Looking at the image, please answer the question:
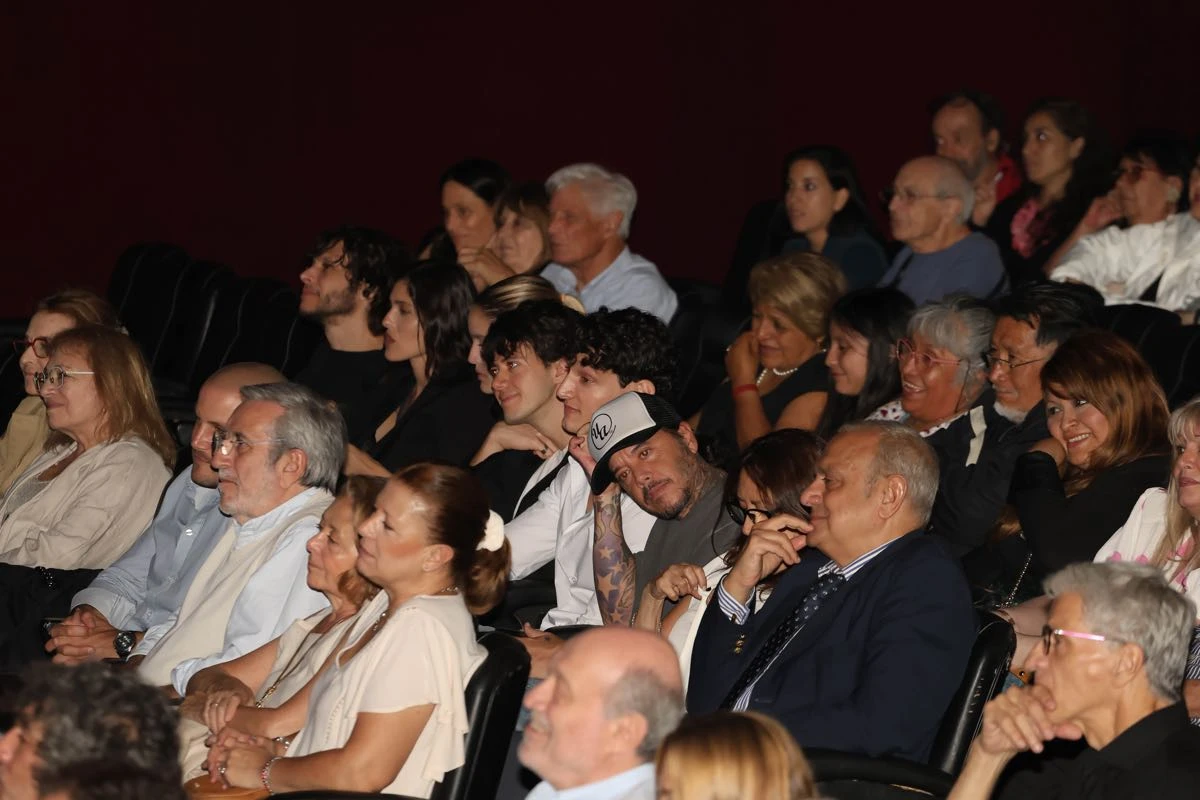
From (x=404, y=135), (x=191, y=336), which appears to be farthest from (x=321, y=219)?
(x=191, y=336)

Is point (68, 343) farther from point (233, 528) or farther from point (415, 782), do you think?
point (415, 782)

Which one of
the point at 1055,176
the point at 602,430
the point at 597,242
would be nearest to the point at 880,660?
the point at 602,430

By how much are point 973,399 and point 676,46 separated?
434 cm

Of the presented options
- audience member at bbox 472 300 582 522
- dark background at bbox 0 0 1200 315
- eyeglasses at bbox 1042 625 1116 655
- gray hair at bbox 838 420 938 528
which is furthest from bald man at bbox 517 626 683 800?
dark background at bbox 0 0 1200 315

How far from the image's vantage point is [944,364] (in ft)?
14.7

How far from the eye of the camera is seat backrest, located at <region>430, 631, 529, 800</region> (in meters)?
2.89

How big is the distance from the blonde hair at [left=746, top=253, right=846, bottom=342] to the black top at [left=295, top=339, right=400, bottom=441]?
47.0 inches

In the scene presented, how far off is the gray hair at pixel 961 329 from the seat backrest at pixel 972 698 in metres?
1.61

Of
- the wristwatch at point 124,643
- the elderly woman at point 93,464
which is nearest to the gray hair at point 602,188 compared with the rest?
the elderly woman at point 93,464

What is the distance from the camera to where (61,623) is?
13.5ft

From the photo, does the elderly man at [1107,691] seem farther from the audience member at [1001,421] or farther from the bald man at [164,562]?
the bald man at [164,562]

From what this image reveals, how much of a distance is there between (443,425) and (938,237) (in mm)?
1956

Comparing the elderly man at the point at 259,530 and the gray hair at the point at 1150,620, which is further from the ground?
the gray hair at the point at 1150,620

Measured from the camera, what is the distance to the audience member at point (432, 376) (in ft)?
16.4
